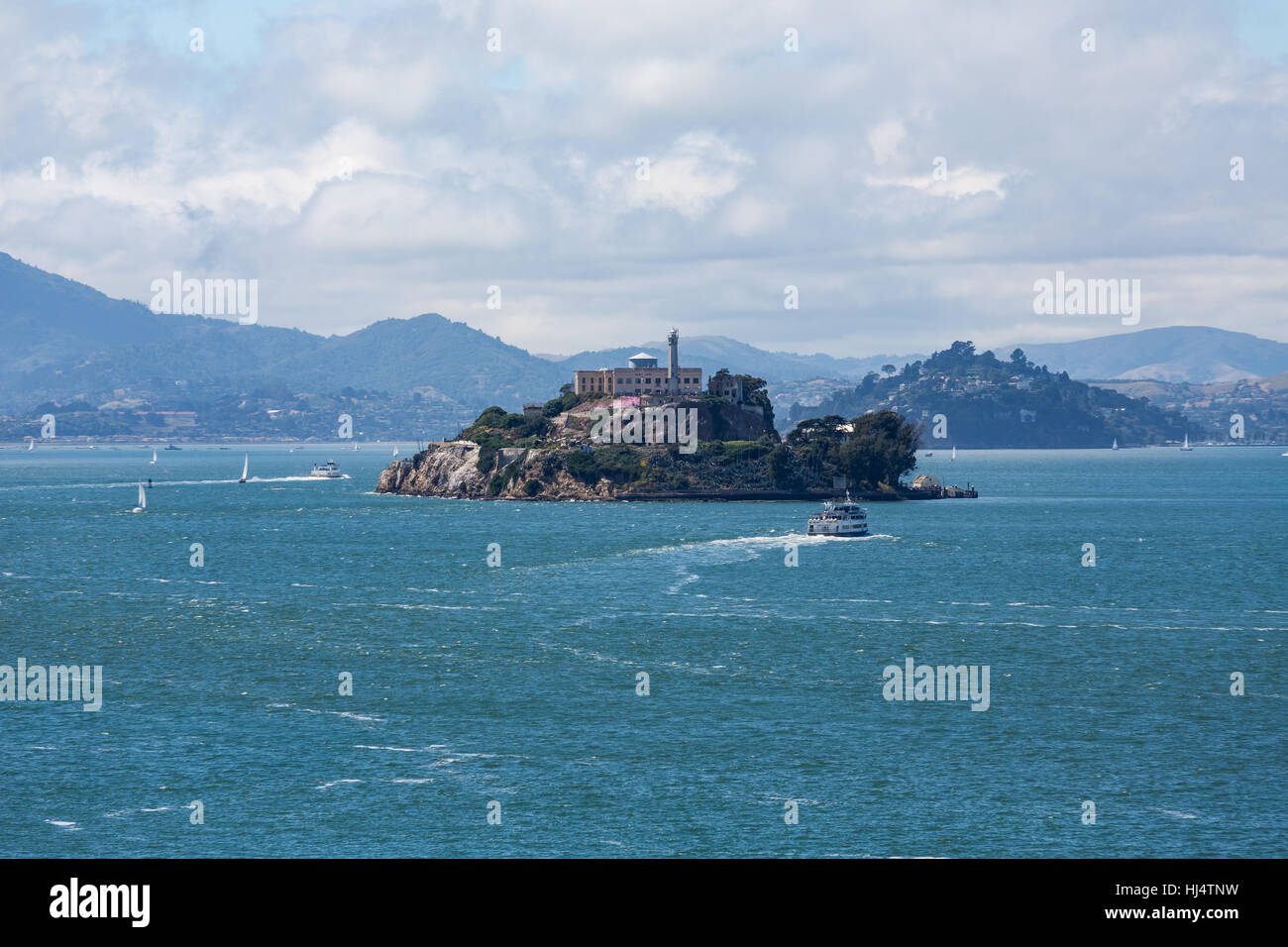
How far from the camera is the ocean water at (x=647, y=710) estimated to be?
4075 centimetres

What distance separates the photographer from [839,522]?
14762 centimetres

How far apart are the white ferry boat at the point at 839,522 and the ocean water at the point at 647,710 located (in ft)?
72.1

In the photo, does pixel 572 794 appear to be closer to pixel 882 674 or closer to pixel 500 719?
pixel 500 719

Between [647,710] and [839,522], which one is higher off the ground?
[839,522]

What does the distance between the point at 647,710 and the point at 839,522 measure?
92.9 m

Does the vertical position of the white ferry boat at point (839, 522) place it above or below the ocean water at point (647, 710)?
above

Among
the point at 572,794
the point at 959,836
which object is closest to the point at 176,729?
the point at 572,794

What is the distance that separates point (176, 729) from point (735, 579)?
5910 centimetres

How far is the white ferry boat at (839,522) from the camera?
147250mm

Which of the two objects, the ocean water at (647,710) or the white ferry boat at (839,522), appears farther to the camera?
the white ferry boat at (839,522)
